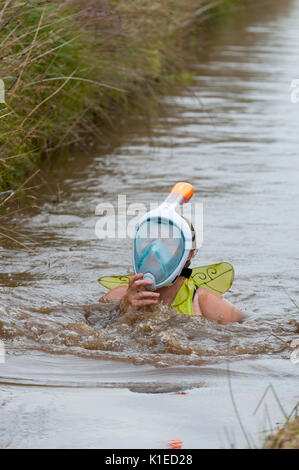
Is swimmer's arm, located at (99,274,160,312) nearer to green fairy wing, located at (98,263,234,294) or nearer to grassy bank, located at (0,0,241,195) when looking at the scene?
green fairy wing, located at (98,263,234,294)

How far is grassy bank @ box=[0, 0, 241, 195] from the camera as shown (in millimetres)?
7172

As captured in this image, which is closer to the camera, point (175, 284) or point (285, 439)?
point (285, 439)

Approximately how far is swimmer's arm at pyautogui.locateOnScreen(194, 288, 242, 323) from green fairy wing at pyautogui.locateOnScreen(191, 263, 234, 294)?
3.4 inches

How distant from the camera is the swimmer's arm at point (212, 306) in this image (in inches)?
213

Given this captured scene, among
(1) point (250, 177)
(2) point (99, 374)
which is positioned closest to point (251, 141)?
(1) point (250, 177)

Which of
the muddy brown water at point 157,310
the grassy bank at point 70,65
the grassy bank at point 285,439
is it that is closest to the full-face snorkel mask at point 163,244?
the muddy brown water at point 157,310

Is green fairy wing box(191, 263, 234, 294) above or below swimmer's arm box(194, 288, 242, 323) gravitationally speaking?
above

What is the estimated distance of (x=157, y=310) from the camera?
17.2 feet

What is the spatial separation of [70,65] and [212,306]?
163 inches

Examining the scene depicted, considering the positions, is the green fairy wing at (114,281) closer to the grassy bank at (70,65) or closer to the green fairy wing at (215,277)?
the green fairy wing at (215,277)

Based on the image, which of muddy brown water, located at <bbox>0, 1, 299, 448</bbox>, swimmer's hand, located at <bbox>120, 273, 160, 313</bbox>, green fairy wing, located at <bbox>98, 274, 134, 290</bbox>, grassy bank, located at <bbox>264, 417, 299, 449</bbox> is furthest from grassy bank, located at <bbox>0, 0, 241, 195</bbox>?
grassy bank, located at <bbox>264, 417, 299, 449</bbox>

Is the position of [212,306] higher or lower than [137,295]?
lower

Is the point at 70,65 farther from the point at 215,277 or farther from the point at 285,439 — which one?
the point at 285,439

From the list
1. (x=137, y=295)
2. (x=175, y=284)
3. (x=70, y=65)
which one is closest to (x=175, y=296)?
(x=175, y=284)
